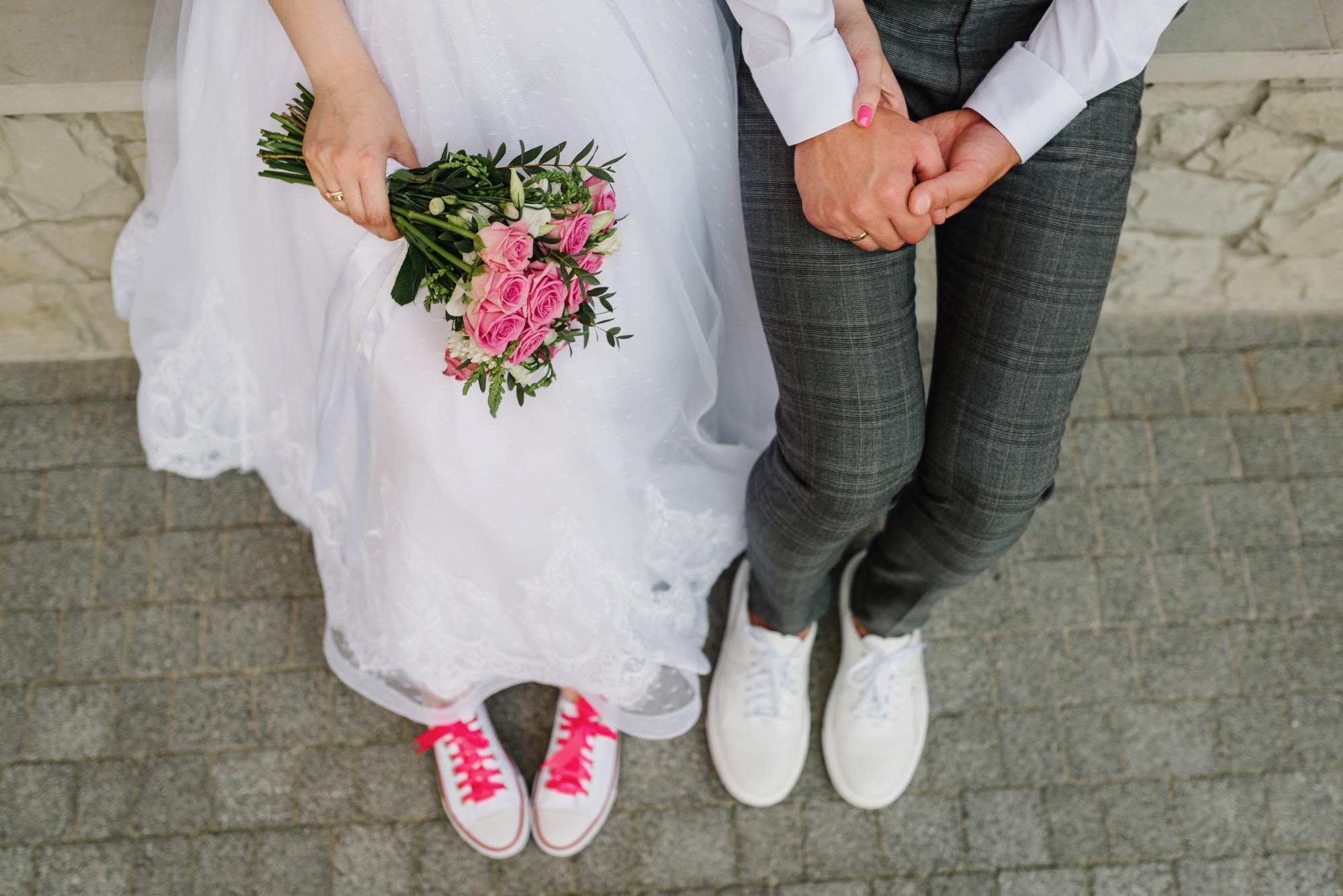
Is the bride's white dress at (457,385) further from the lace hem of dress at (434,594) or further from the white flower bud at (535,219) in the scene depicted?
the white flower bud at (535,219)

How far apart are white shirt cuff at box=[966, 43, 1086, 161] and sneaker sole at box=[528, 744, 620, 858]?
139cm

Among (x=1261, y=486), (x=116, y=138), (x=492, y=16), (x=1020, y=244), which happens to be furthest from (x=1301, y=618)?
(x=116, y=138)

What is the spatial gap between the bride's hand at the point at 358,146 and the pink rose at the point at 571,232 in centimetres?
24

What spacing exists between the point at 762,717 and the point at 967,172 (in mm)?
1152

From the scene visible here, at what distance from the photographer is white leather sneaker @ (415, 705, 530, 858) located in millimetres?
1808

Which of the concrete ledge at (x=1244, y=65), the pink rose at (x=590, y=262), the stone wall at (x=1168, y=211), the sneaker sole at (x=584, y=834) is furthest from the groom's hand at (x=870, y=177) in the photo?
the sneaker sole at (x=584, y=834)

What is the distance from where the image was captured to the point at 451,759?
183 cm

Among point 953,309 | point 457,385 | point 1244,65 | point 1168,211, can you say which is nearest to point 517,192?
point 457,385

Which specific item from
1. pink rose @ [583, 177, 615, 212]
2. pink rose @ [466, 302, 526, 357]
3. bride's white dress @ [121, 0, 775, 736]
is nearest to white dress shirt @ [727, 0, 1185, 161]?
bride's white dress @ [121, 0, 775, 736]

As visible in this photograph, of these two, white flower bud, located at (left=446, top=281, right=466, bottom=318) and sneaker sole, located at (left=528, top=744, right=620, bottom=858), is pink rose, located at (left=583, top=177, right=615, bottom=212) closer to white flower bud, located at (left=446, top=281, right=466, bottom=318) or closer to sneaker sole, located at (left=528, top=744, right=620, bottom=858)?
white flower bud, located at (left=446, top=281, right=466, bottom=318)

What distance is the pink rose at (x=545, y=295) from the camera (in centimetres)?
109

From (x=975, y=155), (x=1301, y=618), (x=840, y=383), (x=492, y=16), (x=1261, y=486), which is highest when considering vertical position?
(x=492, y=16)

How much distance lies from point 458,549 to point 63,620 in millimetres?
1133

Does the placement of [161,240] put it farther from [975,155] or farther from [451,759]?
[975,155]
